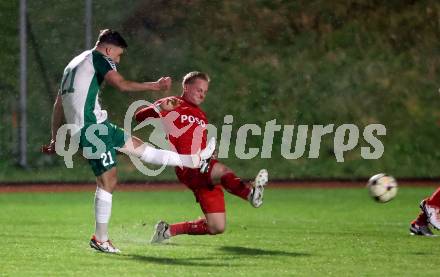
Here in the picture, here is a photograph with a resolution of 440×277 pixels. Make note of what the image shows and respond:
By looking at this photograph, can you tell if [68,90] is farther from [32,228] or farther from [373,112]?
[373,112]

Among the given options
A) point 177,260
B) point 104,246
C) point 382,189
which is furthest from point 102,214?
point 382,189

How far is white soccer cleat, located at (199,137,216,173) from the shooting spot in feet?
32.2

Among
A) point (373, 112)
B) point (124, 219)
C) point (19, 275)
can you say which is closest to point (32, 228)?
point (124, 219)

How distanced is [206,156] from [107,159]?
1097mm

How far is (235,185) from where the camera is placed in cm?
966

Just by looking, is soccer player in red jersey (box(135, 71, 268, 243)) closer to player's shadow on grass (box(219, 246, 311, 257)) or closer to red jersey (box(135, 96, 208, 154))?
red jersey (box(135, 96, 208, 154))

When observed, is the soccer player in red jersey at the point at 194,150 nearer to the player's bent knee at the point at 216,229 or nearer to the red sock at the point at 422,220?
the player's bent knee at the point at 216,229

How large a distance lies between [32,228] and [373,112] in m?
13.7

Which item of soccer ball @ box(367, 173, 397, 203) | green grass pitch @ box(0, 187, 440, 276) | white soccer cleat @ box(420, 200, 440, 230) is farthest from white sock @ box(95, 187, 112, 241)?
white soccer cleat @ box(420, 200, 440, 230)

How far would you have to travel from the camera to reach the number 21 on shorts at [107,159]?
362 inches

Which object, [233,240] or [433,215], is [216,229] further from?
[433,215]

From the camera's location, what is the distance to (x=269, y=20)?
1042 inches

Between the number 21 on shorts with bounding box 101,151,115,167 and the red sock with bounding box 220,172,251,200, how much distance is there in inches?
43.8

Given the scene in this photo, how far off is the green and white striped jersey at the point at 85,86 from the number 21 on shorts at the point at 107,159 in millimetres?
311
